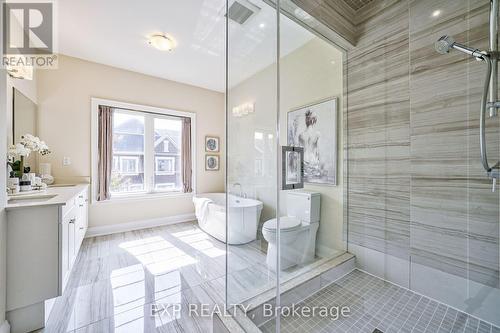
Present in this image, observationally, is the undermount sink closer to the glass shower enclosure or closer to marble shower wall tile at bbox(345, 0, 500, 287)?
the glass shower enclosure

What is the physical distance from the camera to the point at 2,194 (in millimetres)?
1269

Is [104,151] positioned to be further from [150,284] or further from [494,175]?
[494,175]

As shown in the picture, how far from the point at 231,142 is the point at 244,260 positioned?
107 centimetres

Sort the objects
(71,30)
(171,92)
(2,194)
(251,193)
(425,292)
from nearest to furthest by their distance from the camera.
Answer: (2,194)
(425,292)
(251,193)
(71,30)
(171,92)

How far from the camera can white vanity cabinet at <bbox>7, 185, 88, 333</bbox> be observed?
133cm

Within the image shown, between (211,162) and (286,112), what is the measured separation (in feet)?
7.91

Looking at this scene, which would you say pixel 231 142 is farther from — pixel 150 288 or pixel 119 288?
pixel 119 288

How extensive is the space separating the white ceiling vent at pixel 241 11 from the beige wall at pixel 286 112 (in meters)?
0.49

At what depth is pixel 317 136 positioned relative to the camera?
233 cm

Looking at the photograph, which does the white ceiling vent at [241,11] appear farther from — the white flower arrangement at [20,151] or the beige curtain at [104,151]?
the beige curtain at [104,151]

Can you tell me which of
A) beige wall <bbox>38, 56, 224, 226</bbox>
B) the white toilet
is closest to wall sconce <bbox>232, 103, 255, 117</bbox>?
the white toilet

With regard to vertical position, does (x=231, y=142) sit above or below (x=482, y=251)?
above

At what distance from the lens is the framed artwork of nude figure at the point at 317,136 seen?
87.5 inches

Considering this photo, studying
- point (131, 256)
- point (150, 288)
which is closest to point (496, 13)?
point (150, 288)
